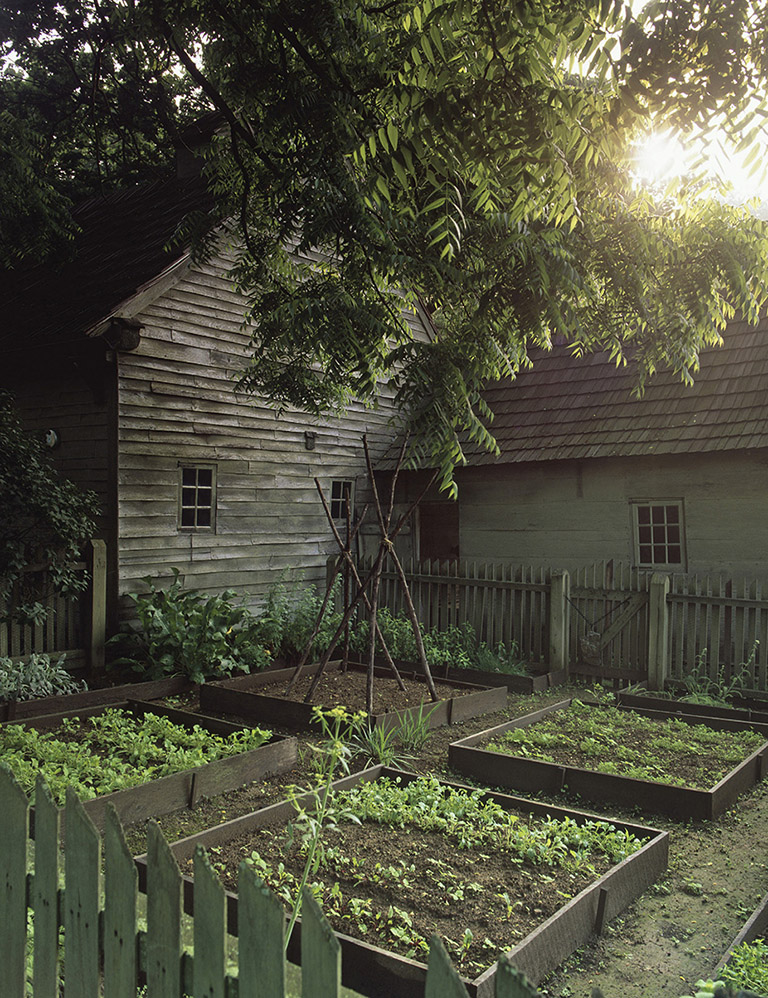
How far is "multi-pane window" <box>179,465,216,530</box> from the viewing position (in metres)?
11.6

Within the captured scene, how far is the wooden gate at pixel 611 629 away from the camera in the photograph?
32.6 feet

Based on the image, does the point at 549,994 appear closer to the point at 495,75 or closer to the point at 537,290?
the point at 495,75

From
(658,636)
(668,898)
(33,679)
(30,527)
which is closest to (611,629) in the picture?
(658,636)

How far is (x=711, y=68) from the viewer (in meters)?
3.50

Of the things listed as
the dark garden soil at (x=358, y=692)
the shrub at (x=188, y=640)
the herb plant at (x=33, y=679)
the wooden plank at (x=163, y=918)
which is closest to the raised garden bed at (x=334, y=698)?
the dark garden soil at (x=358, y=692)

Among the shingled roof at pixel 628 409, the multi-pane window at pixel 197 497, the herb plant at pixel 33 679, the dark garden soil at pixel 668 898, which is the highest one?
the shingled roof at pixel 628 409

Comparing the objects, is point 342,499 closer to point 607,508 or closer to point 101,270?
point 607,508

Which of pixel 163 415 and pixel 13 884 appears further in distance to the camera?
pixel 163 415

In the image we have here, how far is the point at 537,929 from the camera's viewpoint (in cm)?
352

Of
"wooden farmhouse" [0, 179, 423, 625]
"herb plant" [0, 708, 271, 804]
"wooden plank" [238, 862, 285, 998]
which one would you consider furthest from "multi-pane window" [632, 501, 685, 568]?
"wooden plank" [238, 862, 285, 998]

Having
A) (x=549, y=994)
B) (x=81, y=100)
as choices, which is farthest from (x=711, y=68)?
(x=81, y=100)

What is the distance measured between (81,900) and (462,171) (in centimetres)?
441

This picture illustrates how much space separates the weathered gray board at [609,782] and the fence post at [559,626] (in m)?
3.81

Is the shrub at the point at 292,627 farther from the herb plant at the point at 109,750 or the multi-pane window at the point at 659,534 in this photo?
the multi-pane window at the point at 659,534
